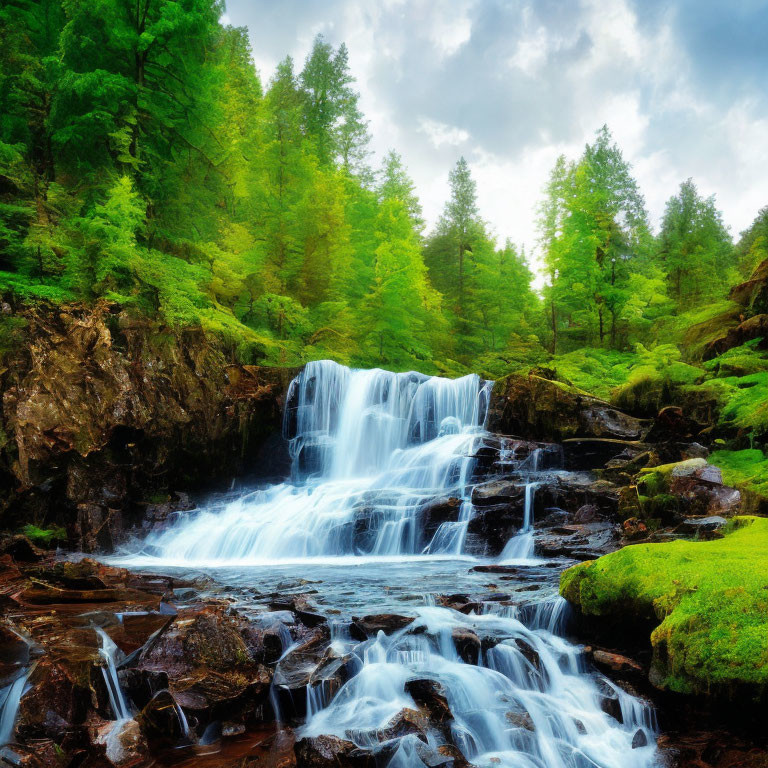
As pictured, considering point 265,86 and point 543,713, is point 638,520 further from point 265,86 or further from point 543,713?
point 265,86

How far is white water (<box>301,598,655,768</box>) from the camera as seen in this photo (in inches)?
150

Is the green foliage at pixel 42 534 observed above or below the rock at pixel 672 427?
below

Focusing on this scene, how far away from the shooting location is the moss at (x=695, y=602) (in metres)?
3.47

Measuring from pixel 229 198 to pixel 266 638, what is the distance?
52.9ft

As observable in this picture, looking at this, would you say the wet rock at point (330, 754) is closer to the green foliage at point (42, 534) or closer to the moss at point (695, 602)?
the moss at point (695, 602)

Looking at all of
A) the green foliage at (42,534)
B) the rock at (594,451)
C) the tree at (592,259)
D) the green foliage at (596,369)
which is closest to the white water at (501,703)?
the rock at (594,451)

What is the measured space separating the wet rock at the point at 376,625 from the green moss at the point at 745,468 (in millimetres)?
6341

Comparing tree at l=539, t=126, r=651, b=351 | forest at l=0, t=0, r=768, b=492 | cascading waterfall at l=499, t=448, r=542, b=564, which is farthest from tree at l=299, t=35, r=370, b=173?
cascading waterfall at l=499, t=448, r=542, b=564

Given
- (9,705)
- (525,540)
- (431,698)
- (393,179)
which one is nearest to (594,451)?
(525,540)

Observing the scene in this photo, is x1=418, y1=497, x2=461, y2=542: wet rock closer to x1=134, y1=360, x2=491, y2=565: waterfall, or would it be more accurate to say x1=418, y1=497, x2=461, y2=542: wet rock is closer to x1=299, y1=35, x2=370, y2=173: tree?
x1=134, y1=360, x2=491, y2=565: waterfall

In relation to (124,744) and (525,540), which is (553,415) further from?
(124,744)

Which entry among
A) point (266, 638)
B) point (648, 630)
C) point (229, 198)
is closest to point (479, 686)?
point (648, 630)

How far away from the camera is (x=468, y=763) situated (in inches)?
141

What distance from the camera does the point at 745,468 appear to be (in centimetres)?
975
